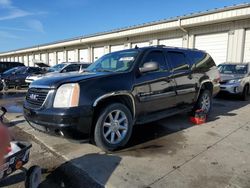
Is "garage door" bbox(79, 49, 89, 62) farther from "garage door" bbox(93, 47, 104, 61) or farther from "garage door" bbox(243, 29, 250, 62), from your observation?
"garage door" bbox(243, 29, 250, 62)

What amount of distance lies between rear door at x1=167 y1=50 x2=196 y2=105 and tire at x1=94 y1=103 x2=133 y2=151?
161 centimetres

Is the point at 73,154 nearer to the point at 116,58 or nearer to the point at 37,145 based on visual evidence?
the point at 37,145

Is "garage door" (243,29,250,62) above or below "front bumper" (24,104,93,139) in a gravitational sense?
above

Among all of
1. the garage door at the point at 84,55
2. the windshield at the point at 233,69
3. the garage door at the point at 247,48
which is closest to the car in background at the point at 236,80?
the windshield at the point at 233,69

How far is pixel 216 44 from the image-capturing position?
14.6 metres

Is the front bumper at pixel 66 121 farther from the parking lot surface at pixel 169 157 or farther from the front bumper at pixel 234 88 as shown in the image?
the front bumper at pixel 234 88

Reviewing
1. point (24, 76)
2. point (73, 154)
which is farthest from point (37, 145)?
point (24, 76)

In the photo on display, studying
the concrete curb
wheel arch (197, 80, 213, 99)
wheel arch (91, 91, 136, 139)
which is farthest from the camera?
wheel arch (197, 80, 213, 99)

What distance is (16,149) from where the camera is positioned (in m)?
2.88

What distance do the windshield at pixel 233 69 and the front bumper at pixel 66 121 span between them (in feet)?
29.4

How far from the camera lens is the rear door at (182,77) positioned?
5.49 metres

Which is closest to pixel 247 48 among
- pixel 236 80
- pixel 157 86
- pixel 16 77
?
pixel 236 80

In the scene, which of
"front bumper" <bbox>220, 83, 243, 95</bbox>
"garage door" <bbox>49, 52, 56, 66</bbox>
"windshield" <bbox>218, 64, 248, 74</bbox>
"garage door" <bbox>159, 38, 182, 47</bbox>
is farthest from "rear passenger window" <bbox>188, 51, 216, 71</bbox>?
"garage door" <bbox>49, 52, 56, 66</bbox>

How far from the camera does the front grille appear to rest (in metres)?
4.02
